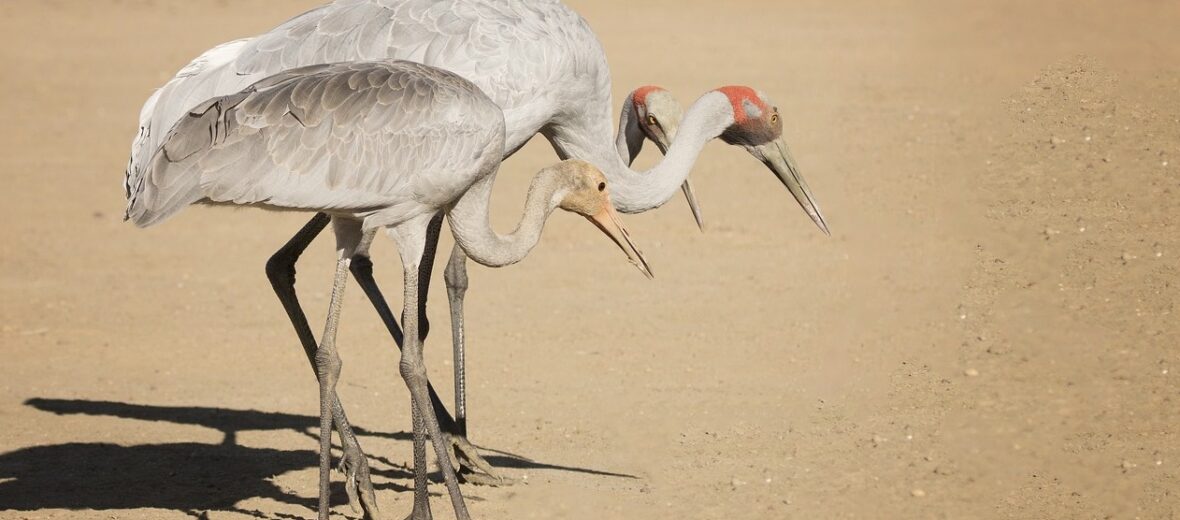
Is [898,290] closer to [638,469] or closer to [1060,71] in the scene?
[1060,71]

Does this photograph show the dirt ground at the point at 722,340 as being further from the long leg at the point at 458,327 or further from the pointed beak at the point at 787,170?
the pointed beak at the point at 787,170

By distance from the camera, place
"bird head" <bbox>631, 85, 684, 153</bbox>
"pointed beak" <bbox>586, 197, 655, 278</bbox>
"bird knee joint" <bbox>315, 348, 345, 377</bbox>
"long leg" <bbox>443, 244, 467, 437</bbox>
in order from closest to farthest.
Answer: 1. "bird knee joint" <bbox>315, 348, 345, 377</bbox>
2. "pointed beak" <bbox>586, 197, 655, 278</bbox>
3. "long leg" <bbox>443, 244, 467, 437</bbox>
4. "bird head" <bbox>631, 85, 684, 153</bbox>

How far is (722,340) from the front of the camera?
8.89 metres

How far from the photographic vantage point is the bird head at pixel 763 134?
24.0ft

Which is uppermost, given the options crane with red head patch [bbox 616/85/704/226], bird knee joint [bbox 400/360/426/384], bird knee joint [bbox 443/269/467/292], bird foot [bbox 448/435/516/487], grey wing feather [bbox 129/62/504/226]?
crane with red head patch [bbox 616/85/704/226]

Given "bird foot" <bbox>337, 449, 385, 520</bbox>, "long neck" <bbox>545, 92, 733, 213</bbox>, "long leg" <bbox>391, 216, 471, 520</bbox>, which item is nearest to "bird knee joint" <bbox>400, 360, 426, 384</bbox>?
"long leg" <bbox>391, 216, 471, 520</bbox>

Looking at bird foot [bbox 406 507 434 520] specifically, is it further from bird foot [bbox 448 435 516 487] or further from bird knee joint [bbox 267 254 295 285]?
bird knee joint [bbox 267 254 295 285]

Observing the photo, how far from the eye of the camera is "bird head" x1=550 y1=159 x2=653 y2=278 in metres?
6.18

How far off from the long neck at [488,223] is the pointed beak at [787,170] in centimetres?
166

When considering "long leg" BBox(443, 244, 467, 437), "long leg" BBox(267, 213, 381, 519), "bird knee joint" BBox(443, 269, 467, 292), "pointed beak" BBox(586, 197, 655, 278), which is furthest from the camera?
"bird knee joint" BBox(443, 269, 467, 292)

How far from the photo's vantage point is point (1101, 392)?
6.98 m

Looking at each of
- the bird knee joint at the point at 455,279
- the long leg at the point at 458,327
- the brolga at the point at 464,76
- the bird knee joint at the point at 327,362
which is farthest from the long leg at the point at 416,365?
the bird knee joint at the point at 455,279

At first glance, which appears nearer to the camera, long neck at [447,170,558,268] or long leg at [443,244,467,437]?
long neck at [447,170,558,268]

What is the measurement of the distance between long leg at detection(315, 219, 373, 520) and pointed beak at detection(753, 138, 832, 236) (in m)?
2.21
